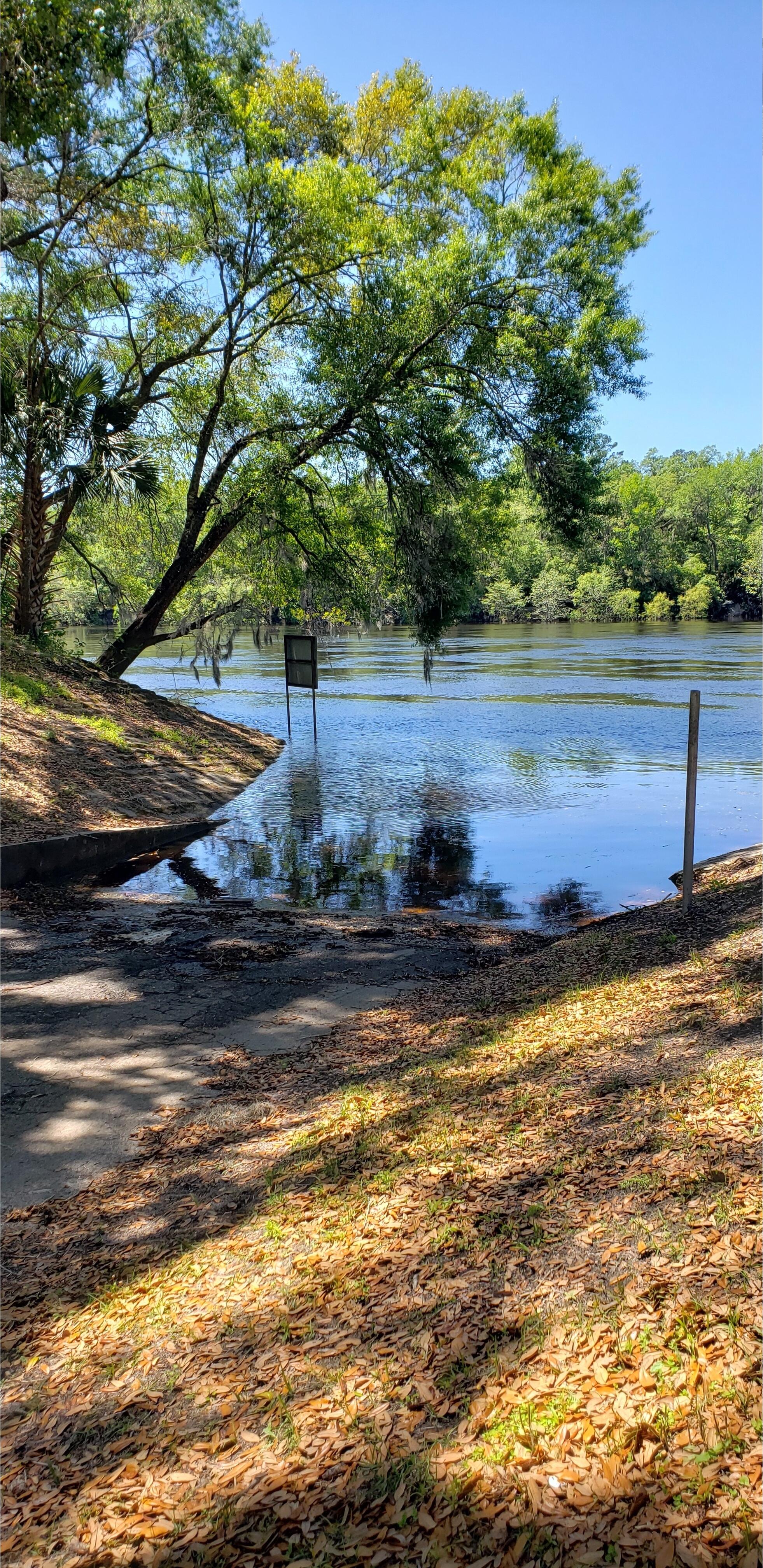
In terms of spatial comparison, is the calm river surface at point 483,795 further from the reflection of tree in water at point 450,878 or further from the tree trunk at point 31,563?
the tree trunk at point 31,563

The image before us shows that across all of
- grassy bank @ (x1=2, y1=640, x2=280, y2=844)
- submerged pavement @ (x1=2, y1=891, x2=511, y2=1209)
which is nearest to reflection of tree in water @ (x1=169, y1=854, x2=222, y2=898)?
submerged pavement @ (x1=2, y1=891, x2=511, y2=1209)

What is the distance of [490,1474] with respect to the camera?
1945 mm

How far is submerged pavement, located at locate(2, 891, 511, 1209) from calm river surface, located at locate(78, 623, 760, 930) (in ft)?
3.76

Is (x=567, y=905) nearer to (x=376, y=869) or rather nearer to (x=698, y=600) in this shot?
(x=376, y=869)

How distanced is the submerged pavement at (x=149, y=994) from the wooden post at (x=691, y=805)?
1462mm

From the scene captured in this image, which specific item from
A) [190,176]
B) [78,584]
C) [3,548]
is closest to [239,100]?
[190,176]

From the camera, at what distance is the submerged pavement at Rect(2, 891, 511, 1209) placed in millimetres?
4027

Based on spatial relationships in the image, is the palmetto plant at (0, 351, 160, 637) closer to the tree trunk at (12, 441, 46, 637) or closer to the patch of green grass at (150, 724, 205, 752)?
the tree trunk at (12, 441, 46, 637)

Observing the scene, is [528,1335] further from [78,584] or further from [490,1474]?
[78,584]

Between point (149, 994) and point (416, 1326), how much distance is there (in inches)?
144

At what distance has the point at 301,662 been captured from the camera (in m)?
21.5

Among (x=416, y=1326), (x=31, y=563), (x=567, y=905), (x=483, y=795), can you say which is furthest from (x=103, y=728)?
(x=416, y=1326)

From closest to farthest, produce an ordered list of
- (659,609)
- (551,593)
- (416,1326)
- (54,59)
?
(416,1326)
(54,59)
(551,593)
(659,609)

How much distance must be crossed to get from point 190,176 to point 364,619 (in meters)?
8.29
